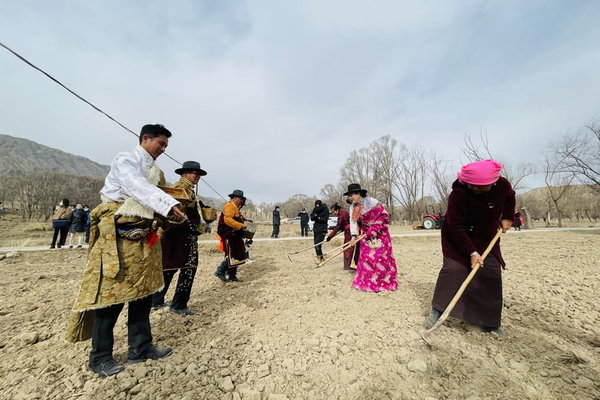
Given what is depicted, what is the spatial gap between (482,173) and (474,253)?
809 millimetres

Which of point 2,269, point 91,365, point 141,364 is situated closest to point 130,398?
point 141,364

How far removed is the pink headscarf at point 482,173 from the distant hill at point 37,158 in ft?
440

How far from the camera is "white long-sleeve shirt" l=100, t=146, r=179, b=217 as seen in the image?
1820 mm

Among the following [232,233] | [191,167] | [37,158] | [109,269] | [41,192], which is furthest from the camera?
[37,158]

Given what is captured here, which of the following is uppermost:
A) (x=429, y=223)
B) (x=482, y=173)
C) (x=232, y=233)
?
(x=482, y=173)

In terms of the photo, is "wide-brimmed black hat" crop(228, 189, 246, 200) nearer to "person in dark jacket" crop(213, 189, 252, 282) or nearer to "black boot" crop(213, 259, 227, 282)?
"person in dark jacket" crop(213, 189, 252, 282)

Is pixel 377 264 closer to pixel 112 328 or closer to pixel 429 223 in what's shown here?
pixel 112 328

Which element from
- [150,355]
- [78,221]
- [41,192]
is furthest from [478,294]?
[41,192]

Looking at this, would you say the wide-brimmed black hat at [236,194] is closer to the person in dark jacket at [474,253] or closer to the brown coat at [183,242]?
the brown coat at [183,242]

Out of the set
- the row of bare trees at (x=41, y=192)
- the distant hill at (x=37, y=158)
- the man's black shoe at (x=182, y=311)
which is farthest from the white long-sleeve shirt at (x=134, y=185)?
the distant hill at (x=37, y=158)

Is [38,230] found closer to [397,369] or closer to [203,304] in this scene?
[203,304]

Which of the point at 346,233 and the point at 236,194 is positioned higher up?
the point at 236,194

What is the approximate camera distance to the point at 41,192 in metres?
25.1

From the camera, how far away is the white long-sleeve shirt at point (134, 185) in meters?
1.82
